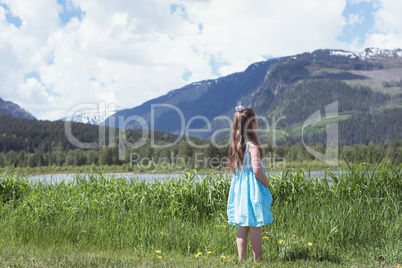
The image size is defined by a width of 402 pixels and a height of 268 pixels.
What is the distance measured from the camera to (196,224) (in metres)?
6.58

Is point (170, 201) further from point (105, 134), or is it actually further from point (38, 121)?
point (38, 121)

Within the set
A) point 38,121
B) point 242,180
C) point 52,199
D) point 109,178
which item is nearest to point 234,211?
point 242,180

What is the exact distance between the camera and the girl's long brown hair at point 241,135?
175 inches

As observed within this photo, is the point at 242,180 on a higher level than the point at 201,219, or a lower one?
higher

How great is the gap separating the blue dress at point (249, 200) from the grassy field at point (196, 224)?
504 mm

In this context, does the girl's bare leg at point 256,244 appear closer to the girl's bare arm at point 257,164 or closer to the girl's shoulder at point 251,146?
the girl's bare arm at point 257,164

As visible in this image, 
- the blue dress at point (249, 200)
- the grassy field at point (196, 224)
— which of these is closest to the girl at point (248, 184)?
the blue dress at point (249, 200)

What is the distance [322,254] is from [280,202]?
245 centimetres

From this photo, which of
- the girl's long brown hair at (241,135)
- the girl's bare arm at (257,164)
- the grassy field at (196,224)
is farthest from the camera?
the grassy field at (196,224)

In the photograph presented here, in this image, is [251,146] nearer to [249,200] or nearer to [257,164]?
[257,164]

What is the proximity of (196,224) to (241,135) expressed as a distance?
2.75 m

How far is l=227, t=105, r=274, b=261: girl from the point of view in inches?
172

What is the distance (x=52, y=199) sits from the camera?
7.47m

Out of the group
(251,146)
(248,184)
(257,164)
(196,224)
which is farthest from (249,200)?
(196,224)
